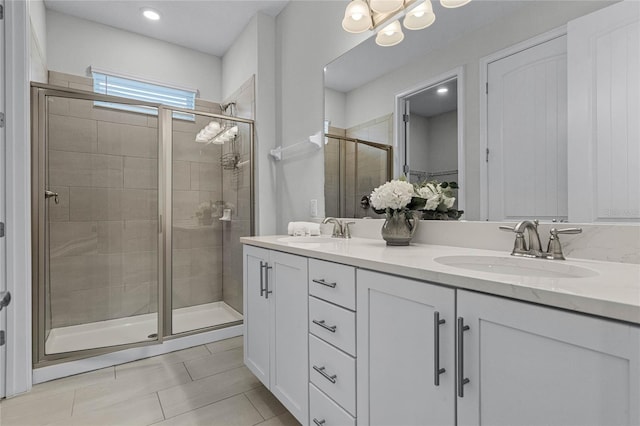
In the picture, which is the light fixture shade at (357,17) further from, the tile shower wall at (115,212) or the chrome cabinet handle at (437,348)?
the chrome cabinet handle at (437,348)

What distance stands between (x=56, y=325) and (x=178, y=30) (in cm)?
257

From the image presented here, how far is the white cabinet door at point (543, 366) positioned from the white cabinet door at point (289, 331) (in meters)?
0.71

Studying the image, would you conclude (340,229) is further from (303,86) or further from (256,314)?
(303,86)

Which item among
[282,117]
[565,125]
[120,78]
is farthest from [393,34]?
[120,78]

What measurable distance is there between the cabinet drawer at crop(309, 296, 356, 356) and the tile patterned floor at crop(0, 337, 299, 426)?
2.08 feet

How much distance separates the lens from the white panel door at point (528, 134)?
105 centimetres

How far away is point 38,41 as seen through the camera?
7.12 feet

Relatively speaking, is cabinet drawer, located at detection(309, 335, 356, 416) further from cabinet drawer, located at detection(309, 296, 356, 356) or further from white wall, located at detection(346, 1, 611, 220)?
white wall, located at detection(346, 1, 611, 220)

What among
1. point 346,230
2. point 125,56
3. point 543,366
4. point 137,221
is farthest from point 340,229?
point 125,56

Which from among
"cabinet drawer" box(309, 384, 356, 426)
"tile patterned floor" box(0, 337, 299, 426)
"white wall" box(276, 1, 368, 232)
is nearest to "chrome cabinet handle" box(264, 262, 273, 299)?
"cabinet drawer" box(309, 384, 356, 426)

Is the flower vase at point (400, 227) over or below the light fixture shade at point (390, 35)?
below

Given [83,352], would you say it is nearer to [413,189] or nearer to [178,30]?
[413,189]

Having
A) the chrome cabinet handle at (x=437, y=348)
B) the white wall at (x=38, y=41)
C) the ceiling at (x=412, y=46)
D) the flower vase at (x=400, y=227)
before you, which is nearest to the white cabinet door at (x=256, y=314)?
the flower vase at (x=400, y=227)

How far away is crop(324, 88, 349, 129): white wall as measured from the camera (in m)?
2.01
